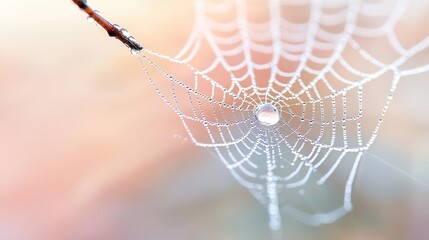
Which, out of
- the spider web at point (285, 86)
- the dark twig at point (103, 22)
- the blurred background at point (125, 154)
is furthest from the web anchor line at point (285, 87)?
the dark twig at point (103, 22)

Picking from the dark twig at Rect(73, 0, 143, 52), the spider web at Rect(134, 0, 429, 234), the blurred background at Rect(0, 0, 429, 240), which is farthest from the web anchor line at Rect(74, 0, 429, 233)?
the dark twig at Rect(73, 0, 143, 52)

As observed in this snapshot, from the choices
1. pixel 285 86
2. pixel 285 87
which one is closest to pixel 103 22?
pixel 285 86

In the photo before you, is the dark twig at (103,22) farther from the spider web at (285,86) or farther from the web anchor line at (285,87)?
the spider web at (285,86)

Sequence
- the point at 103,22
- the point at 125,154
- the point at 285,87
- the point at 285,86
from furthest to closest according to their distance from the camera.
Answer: the point at 125,154, the point at 285,87, the point at 285,86, the point at 103,22

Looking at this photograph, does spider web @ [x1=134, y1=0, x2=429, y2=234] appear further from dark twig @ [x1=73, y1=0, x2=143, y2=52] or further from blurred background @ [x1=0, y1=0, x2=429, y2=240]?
dark twig @ [x1=73, y1=0, x2=143, y2=52]

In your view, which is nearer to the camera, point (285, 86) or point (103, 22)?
point (103, 22)

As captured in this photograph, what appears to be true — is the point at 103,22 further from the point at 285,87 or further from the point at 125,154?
the point at 125,154
